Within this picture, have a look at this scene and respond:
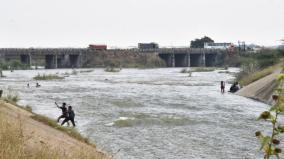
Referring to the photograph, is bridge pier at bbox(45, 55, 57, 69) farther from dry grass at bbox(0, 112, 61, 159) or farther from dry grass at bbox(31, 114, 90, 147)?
dry grass at bbox(0, 112, 61, 159)

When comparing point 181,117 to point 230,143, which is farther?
point 181,117

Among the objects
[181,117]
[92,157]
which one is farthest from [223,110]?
[92,157]

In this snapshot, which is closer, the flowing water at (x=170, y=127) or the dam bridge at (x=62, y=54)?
the flowing water at (x=170, y=127)

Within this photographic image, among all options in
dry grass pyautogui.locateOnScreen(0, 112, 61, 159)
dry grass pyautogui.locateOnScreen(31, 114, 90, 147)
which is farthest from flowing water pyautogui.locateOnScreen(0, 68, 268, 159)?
dry grass pyautogui.locateOnScreen(0, 112, 61, 159)

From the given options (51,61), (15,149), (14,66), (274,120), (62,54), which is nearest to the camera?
(274,120)

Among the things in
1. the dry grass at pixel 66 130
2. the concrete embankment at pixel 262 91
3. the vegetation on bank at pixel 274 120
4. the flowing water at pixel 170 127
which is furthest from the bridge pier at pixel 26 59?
the vegetation on bank at pixel 274 120

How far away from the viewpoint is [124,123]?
31812mm

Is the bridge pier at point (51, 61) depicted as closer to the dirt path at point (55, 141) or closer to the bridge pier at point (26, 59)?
the bridge pier at point (26, 59)

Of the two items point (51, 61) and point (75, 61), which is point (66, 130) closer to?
point (51, 61)

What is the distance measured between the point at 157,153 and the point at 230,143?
178 inches

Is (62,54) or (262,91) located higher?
(62,54)

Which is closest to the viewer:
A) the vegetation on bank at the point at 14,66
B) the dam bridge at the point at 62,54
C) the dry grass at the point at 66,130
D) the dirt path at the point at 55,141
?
the dirt path at the point at 55,141

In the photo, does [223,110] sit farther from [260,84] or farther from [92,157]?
[92,157]

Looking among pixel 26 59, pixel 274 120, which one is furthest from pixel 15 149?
pixel 26 59
